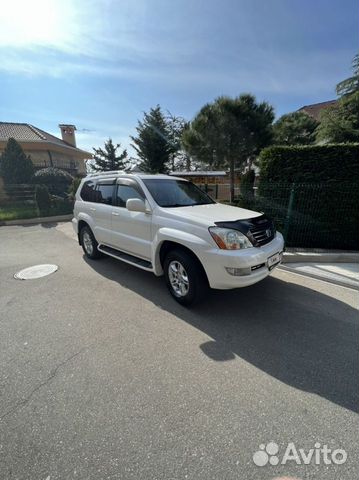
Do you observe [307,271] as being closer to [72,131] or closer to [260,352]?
[260,352]

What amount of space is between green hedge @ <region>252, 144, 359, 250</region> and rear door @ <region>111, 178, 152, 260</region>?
12.1ft

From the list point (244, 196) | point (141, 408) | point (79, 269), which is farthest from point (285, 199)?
point (141, 408)

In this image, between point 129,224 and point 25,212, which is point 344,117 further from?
point 25,212

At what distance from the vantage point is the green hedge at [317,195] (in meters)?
5.67

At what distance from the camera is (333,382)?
2.15 metres

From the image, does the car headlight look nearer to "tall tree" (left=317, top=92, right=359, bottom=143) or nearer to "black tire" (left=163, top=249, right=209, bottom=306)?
"black tire" (left=163, top=249, right=209, bottom=306)

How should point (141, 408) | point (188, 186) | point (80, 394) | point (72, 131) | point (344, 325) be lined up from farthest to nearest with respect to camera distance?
point (72, 131), point (188, 186), point (344, 325), point (80, 394), point (141, 408)

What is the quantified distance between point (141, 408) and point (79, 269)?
3680mm

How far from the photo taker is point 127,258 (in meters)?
4.34

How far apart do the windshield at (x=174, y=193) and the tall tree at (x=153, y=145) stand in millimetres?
21912

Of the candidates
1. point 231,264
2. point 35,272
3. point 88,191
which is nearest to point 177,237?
point 231,264

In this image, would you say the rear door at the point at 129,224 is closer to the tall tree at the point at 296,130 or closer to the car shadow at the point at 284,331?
the car shadow at the point at 284,331

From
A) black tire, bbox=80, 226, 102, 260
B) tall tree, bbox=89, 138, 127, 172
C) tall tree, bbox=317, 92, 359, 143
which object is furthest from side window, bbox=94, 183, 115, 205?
tall tree, bbox=89, 138, 127, 172

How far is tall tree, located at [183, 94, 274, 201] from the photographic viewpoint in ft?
40.9
